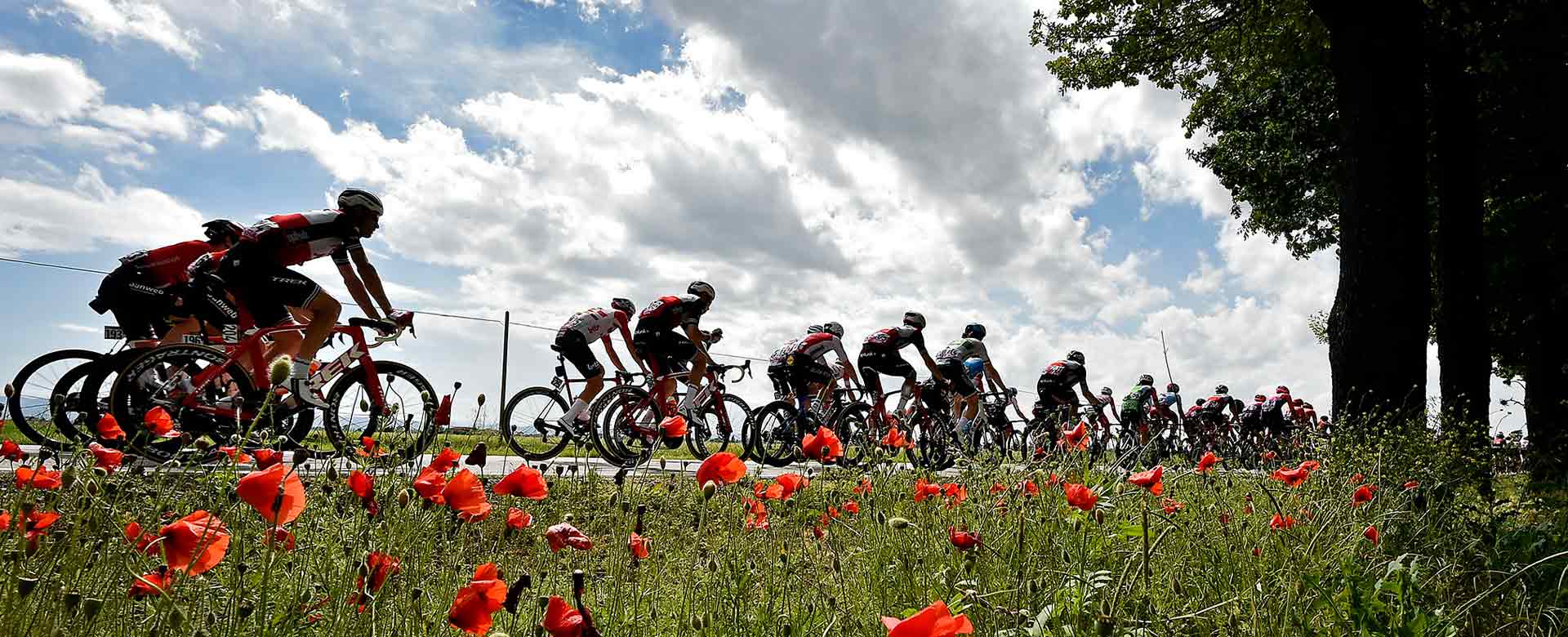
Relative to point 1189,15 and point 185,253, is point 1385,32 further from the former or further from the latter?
point 185,253

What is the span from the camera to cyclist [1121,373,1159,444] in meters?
14.2

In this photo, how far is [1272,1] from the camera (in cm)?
1128

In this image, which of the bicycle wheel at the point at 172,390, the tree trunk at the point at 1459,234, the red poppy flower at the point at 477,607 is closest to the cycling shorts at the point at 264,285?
the bicycle wheel at the point at 172,390

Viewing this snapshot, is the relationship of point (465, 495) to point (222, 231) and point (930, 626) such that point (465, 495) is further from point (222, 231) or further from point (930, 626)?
point (222, 231)

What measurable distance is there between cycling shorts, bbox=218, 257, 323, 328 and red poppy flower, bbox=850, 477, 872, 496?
13.1 ft

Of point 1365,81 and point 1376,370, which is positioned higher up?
point 1365,81

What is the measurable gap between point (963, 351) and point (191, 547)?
10402mm

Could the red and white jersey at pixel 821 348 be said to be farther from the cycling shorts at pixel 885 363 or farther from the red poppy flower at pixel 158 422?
the red poppy flower at pixel 158 422

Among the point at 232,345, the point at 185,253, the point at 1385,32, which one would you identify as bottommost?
the point at 232,345

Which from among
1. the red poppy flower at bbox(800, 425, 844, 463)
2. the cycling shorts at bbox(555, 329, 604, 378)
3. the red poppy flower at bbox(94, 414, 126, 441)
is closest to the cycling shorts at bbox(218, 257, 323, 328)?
the cycling shorts at bbox(555, 329, 604, 378)

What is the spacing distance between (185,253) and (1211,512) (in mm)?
6871

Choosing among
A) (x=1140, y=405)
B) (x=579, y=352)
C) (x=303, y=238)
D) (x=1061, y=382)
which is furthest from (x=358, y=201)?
(x=1140, y=405)

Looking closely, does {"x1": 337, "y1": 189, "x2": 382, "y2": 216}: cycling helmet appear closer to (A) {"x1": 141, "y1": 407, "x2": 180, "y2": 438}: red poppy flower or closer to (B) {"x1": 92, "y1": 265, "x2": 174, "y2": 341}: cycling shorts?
(B) {"x1": 92, "y1": 265, "x2": 174, "y2": 341}: cycling shorts

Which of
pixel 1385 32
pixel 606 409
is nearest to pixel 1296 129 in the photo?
pixel 1385 32
